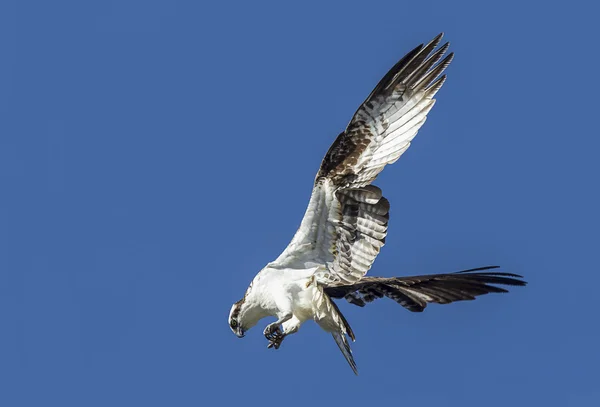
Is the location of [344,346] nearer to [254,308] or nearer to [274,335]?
[274,335]

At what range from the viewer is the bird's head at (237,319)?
2312cm

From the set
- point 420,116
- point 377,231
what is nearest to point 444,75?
point 420,116

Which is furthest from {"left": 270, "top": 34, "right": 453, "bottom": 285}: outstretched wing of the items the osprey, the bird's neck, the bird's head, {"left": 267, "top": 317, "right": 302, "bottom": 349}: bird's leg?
the bird's head

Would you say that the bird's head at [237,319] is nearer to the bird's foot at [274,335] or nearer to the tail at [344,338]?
the bird's foot at [274,335]

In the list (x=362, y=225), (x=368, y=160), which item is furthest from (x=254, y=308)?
(x=368, y=160)

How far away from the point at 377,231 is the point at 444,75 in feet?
7.50

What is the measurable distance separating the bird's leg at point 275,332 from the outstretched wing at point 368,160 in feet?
2.40

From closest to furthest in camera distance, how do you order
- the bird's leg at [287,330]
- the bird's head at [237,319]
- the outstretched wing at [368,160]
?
Answer: the outstretched wing at [368,160]
the bird's leg at [287,330]
the bird's head at [237,319]

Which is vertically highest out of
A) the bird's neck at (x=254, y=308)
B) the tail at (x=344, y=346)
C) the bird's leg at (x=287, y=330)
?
the bird's neck at (x=254, y=308)

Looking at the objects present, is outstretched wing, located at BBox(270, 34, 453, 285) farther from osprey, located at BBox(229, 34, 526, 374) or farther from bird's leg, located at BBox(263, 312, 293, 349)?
bird's leg, located at BBox(263, 312, 293, 349)

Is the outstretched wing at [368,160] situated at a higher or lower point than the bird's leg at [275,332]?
higher

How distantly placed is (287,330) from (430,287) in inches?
79.6

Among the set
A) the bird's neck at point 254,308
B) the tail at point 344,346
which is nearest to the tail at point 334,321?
the tail at point 344,346

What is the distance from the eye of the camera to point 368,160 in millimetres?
21891
